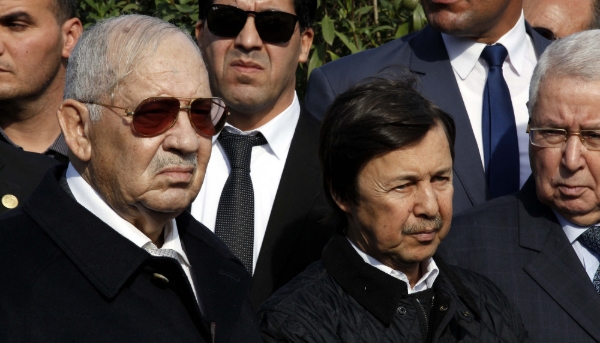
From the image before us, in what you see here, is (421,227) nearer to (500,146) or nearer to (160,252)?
(160,252)

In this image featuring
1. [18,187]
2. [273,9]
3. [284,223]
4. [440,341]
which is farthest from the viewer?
[273,9]

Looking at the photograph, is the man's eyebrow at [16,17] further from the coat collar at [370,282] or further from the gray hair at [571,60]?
the gray hair at [571,60]

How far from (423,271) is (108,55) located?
4.30ft

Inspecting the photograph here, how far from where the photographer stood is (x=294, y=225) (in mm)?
3713

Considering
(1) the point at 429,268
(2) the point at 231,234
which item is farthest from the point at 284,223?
(1) the point at 429,268

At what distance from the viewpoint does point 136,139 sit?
2639 millimetres

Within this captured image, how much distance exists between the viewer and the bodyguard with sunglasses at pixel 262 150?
3.67 meters

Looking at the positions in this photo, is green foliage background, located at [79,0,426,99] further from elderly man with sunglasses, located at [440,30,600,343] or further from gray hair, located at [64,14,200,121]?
gray hair, located at [64,14,200,121]

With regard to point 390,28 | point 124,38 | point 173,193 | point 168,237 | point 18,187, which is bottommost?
point 390,28

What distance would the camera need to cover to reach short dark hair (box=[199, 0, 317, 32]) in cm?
406

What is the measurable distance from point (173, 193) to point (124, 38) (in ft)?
1.47

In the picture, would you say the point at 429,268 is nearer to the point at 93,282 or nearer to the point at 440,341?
the point at 440,341

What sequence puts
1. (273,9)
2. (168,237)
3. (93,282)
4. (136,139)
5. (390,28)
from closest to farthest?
(93,282) < (136,139) < (168,237) < (273,9) < (390,28)

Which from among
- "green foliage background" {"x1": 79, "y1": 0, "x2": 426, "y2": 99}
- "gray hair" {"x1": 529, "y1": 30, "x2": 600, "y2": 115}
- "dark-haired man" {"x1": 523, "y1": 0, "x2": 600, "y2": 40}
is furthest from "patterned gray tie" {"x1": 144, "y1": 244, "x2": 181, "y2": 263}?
"dark-haired man" {"x1": 523, "y1": 0, "x2": 600, "y2": 40}
